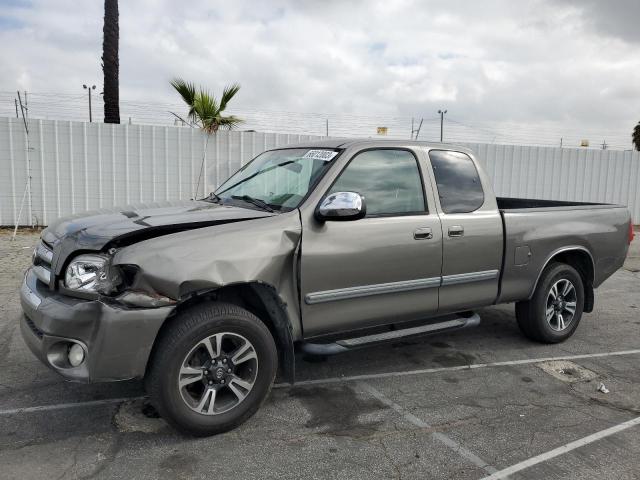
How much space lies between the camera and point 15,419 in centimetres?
354

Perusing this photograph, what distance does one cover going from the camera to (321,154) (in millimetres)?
4195

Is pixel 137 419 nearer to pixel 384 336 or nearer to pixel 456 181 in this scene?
pixel 384 336

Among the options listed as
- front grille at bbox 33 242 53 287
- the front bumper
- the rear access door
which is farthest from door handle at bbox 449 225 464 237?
front grille at bbox 33 242 53 287

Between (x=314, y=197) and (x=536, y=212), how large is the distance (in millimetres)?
2424

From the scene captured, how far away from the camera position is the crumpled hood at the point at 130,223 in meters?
3.15

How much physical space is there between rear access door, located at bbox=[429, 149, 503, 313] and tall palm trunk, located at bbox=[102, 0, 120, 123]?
1058cm

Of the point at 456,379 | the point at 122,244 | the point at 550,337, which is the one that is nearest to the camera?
the point at 122,244

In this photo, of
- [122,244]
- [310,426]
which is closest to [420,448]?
[310,426]

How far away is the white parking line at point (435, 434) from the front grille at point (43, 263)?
240 centimetres

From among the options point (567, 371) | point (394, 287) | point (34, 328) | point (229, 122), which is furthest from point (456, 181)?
point (229, 122)

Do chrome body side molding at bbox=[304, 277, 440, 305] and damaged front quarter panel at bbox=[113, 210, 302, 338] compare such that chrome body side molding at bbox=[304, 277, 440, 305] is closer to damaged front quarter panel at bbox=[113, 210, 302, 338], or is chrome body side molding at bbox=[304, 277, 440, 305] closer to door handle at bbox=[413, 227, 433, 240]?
damaged front quarter panel at bbox=[113, 210, 302, 338]

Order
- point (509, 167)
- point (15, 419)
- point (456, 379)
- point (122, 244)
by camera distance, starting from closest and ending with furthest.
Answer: point (122, 244)
point (15, 419)
point (456, 379)
point (509, 167)

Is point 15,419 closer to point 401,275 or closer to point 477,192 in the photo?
point 401,275

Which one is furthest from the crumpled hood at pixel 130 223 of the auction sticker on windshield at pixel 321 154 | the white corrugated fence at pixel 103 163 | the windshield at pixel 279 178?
the white corrugated fence at pixel 103 163
